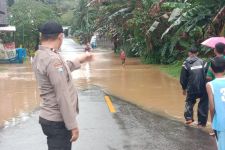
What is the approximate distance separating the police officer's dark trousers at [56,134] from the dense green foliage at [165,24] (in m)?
12.7

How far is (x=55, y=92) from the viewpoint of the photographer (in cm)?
449

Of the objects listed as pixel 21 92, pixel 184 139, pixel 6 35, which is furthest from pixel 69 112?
pixel 6 35

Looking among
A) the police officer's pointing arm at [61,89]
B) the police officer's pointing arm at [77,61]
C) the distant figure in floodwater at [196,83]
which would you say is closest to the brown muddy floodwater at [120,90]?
the distant figure in floodwater at [196,83]

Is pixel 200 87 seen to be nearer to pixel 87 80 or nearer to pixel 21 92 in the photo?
pixel 21 92

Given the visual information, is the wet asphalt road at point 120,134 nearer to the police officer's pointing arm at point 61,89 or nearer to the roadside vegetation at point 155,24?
the police officer's pointing arm at point 61,89

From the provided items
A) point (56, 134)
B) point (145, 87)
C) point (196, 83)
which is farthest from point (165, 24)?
point (56, 134)

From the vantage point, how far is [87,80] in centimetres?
1908

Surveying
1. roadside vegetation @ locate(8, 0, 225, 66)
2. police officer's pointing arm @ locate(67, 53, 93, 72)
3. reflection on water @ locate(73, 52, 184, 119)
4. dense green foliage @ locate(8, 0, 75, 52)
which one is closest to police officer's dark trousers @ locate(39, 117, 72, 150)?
police officer's pointing arm @ locate(67, 53, 93, 72)

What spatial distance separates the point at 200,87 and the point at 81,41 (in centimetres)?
6399

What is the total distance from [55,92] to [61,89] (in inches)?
2.9

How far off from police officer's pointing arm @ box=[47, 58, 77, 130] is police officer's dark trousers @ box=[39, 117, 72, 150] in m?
0.13

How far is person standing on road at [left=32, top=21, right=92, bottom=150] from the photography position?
14.6 ft

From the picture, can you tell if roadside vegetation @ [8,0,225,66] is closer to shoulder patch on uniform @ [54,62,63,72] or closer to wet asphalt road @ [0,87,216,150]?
wet asphalt road @ [0,87,216,150]

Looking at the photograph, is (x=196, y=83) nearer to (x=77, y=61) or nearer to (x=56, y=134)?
(x=77, y=61)
